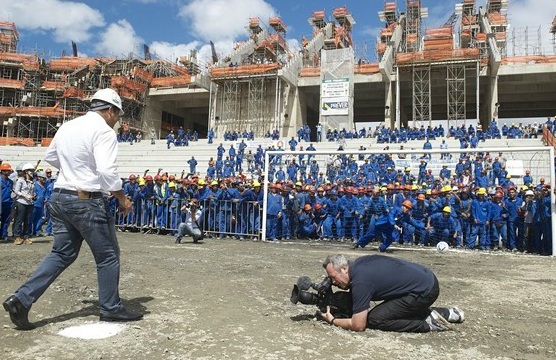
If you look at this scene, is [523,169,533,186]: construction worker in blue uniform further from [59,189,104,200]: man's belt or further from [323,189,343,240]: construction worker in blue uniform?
[59,189,104,200]: man's belt

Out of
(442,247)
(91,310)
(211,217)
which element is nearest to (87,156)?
(91,310)

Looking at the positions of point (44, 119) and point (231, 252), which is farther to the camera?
point (44, 119)

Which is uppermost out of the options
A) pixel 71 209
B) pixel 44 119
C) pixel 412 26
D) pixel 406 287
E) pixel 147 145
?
pixel 412 26

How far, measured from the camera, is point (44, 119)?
140 feet

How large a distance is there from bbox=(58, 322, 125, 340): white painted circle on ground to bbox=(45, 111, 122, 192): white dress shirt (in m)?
1.11

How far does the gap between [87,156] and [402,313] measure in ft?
9.58

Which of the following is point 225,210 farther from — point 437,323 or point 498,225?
point 437,323

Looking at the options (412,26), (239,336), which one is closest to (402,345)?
(239,336)

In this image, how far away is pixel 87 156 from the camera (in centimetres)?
354

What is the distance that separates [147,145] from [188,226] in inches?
899

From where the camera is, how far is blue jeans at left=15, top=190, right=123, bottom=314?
3.47 m

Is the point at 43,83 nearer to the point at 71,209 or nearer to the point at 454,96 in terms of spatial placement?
the point at 454,96

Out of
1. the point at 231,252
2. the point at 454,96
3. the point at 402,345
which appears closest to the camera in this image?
the point at 402,345

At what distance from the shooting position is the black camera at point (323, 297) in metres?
3.82
